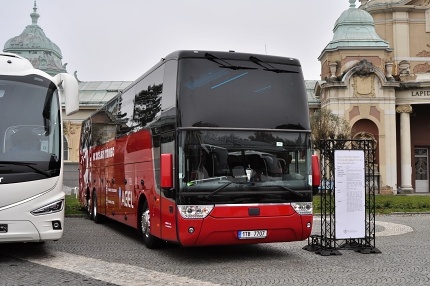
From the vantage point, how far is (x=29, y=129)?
1038 centimetres

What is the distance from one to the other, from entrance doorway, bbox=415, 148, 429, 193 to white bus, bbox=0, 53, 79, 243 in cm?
3636

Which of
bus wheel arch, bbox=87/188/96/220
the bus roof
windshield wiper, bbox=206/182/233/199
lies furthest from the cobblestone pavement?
bus wheel arch, bbox=87/188/96/220

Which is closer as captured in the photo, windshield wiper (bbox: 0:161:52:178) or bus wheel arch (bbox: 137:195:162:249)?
windshield wiper (bbox: 0:161:52:178)

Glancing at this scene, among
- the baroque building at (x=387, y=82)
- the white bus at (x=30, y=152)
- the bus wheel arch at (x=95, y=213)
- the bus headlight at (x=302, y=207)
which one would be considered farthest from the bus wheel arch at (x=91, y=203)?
the baroque building at (x=387, y=82)

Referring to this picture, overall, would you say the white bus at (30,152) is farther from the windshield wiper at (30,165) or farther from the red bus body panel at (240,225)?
the red bus body panel at (240,225)

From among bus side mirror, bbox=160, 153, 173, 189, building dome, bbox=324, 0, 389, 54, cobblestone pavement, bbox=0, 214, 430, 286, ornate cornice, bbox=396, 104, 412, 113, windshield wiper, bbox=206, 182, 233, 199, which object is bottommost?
cobblestone pavement, bbox=0, 214, 430, 286

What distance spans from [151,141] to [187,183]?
6.28ft

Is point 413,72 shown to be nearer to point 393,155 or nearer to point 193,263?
point 393,155

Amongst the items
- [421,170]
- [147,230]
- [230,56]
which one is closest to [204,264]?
[147,230]

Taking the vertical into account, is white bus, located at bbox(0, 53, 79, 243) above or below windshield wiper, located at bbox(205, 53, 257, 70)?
below

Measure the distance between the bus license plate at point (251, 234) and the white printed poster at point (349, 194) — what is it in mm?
2010

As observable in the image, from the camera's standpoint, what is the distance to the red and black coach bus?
9.87 m

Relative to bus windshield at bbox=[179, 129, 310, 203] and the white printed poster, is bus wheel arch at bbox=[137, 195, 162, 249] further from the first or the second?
the white printed poster

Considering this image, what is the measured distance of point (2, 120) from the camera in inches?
403
